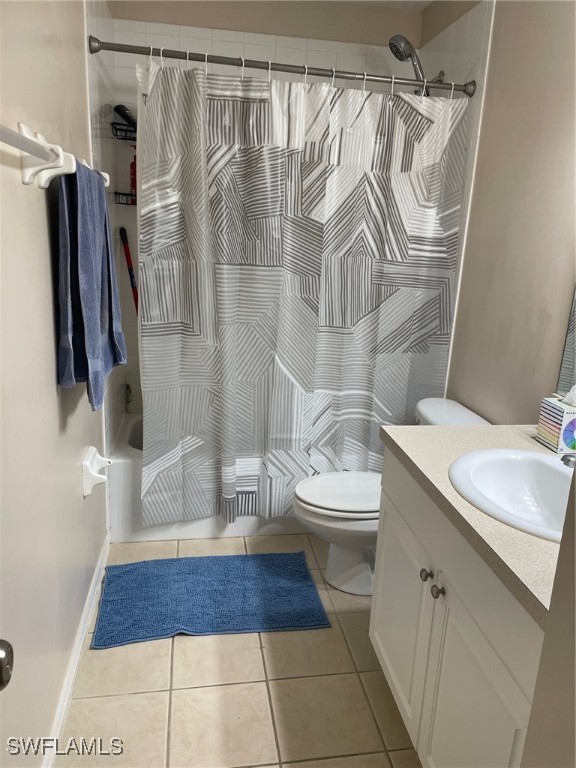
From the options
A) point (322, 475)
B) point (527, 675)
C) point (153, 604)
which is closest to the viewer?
point (527, 675)

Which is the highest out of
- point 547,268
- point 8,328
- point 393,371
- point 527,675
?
point 547,268

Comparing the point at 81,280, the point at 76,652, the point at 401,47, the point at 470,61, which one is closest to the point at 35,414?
the point at 81,280

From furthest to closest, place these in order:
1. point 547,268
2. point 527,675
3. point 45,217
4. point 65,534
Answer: point 547,268 → point 65,534 → point 45,217 → point 527,675

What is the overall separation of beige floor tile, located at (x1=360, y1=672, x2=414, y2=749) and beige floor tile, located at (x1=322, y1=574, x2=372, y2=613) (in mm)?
319

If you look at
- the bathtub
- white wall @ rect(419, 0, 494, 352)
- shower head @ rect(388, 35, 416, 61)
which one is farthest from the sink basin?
shower head @ rect(388, 35, 416, 61)

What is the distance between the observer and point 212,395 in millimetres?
2414

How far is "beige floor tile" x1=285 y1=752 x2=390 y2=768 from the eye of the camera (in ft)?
5.09

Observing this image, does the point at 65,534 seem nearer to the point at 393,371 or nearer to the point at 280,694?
the point at 280,694

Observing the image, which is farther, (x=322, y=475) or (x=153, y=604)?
(x=322, y=475)

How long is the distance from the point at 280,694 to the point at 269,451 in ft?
3.30

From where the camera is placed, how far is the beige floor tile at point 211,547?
8.25 feet

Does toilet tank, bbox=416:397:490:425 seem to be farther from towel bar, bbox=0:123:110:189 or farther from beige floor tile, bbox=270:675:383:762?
towel bar, bbox=0:123:110:189

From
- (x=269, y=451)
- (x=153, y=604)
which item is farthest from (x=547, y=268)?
(x=153, y=604)

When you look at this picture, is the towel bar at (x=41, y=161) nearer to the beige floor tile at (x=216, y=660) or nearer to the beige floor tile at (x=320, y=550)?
the beige floor tile at (x=216, y=660)
